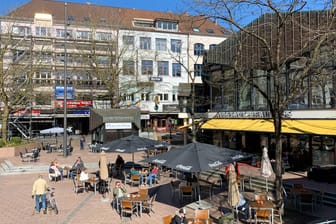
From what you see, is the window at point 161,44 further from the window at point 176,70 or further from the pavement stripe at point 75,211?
the pavement stripe at point 75,211

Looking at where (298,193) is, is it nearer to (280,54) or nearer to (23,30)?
(280,54)

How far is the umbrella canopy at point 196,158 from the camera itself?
39.5 ft

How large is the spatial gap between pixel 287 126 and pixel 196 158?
10084 millimetres

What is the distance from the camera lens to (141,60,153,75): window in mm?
54619

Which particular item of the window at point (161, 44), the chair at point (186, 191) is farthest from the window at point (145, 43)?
the chair at point (186, 191)

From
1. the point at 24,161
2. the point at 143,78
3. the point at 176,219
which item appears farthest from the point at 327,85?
the point at 143,78

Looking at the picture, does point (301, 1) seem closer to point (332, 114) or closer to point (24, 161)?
point (332, 114)

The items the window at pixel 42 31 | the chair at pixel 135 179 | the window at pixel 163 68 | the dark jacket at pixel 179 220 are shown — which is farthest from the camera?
the window at pixel 163 68

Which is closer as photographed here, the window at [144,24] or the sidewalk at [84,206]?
the sidewalk at [84,206]

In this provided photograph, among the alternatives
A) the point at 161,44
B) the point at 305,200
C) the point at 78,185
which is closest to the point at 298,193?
the point at 305,200

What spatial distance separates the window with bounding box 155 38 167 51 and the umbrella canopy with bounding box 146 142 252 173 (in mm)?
45034

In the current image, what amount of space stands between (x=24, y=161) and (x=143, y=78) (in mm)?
29002

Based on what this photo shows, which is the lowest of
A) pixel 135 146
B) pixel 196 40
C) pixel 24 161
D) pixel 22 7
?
pixel 24 161

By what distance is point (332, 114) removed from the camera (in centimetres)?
1928
